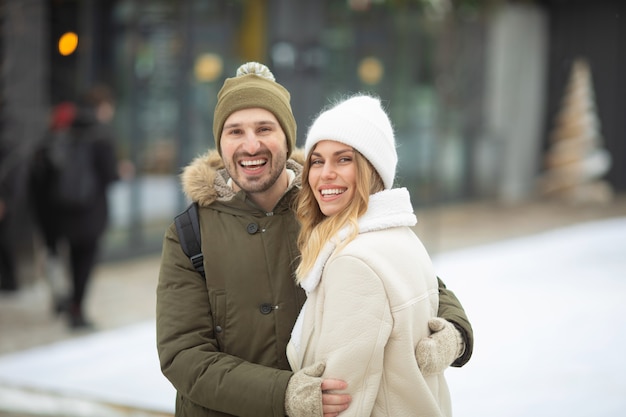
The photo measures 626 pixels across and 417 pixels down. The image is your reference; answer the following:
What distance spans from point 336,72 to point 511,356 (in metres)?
8.68

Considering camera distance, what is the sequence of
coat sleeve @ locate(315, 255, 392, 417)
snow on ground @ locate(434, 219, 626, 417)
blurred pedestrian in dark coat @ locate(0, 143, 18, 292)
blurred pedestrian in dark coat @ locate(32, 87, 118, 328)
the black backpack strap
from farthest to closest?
blurred pedestrian in dark coat @ locate(0, 143, 18, 292) → blurred pedestrian in dark coat @ locate(32, 87, 118, 328) → snow on ground @ locate(434, 219, 626, 417) → the black backpack strap → coat sleeve @ locate(315, 255, 392, 417)

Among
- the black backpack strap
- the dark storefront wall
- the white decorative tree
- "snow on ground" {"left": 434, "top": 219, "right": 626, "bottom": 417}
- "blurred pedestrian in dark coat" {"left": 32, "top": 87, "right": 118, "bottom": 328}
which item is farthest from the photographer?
the white decorative tree

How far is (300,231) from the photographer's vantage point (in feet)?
8.09

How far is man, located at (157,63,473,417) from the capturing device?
2328mm

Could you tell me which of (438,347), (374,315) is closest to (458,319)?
(438,347)

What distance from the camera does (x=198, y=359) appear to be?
236 cm

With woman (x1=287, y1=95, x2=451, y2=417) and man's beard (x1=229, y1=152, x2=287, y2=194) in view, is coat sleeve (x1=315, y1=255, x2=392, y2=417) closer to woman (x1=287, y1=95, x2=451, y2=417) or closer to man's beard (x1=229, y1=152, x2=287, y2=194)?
woman (x1=287, y1=95, x2=451, y2=417)

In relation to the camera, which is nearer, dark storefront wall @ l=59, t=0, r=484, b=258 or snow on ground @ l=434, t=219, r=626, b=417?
snow on ground @ l=434, t=219, r=626, b=417

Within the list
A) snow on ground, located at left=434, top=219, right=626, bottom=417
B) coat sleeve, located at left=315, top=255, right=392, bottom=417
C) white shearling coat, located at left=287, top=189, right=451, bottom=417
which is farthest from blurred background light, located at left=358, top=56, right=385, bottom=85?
coat sleeve, located at left=315, top=255, right=392, bottom=417

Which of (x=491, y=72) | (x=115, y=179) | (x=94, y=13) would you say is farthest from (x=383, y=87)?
(x=115, y=179)

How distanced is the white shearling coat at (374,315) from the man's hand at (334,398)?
15 millimetres

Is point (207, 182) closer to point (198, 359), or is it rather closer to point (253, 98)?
point (253, 98)

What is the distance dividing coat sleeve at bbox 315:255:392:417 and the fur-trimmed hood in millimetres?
493

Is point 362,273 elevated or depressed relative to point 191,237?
depressed
